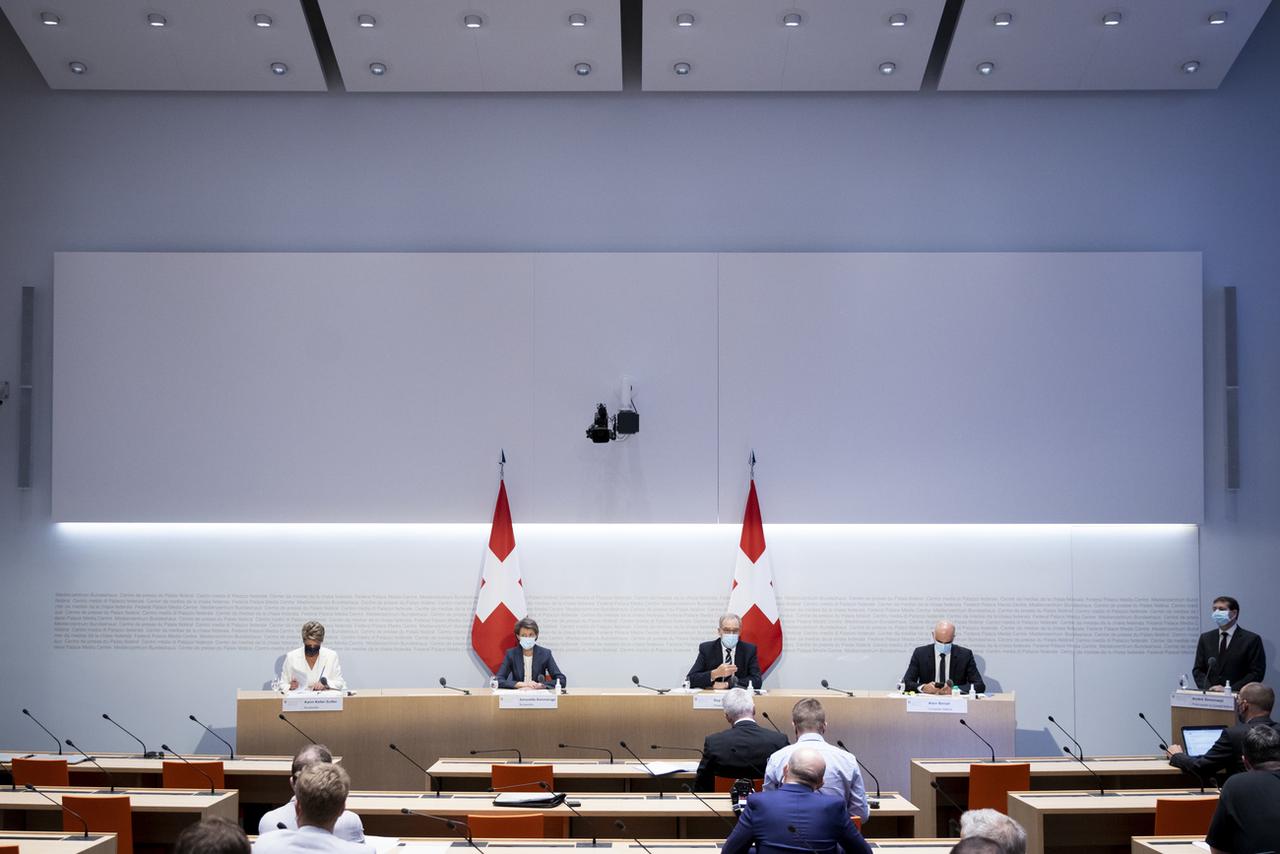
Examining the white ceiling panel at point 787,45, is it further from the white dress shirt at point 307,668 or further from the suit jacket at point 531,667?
the white dress shirt at point 307,668

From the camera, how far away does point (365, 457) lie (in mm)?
9797

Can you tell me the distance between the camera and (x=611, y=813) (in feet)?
19.7

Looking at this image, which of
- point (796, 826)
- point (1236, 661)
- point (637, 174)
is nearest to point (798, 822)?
point (796, 826)

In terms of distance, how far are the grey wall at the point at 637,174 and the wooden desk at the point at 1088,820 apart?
199 inches

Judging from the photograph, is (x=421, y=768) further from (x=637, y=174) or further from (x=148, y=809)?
(x=637, y=174)

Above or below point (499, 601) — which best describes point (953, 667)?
below

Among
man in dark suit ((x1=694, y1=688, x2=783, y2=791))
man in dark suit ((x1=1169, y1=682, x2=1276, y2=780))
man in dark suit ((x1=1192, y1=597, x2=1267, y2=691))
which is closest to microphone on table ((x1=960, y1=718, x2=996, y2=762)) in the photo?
man in dark suit ((x1=1169, y1=682, x2=1276, y2=780))

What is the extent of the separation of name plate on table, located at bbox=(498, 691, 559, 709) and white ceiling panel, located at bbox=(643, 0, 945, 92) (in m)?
5.08

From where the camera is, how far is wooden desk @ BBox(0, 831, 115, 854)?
522 cm

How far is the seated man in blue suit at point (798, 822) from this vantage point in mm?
4473

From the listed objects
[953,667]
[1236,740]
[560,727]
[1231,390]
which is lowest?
[560,727]

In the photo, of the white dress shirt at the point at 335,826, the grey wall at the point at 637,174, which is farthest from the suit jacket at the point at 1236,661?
the white dress shirt at the point at 335,826

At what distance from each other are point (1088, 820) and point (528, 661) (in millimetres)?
4157

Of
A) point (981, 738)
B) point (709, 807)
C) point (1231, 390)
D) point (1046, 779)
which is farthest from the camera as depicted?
point (1231, 390)
